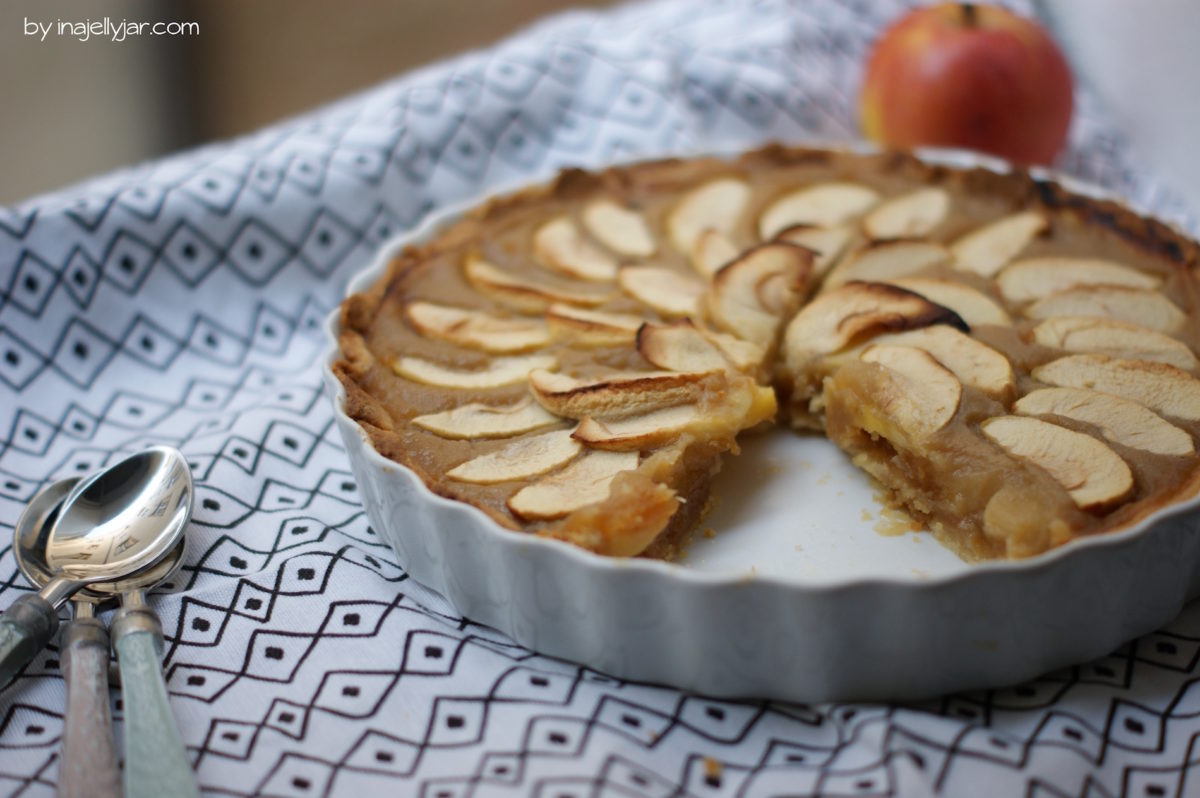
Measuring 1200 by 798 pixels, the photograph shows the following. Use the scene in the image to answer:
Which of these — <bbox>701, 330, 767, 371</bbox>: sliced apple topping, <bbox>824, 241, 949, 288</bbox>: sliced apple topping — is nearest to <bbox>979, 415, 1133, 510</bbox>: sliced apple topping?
<bbox>701, 330, 767, 371</bbox>: sliced apple topping

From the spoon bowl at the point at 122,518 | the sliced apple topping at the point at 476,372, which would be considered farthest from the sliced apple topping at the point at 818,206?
the spoon bowl at the point at 122,518

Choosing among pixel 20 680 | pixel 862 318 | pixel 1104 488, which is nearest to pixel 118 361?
pixel 20 680

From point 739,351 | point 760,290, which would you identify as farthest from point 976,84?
point 739,351

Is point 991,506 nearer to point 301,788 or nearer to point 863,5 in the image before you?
point 301,788

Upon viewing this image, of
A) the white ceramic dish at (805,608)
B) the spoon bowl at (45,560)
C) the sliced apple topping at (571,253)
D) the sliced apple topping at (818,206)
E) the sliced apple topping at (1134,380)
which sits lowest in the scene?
the spoon bowl at (45,560)

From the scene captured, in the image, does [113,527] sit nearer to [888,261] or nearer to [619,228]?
[619,228]

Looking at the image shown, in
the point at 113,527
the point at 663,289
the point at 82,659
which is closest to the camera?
the point at 82,659

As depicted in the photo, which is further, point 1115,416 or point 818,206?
point 818,206

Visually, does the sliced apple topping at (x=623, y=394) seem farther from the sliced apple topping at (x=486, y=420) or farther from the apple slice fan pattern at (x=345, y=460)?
the apple slice fan pattern at (x=345, y=460)
